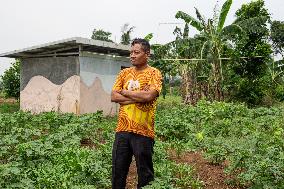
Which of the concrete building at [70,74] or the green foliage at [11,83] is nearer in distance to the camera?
the concrete building at [70,74]

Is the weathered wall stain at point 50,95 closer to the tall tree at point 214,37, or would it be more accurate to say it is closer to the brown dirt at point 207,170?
the tall tree at point 214,37

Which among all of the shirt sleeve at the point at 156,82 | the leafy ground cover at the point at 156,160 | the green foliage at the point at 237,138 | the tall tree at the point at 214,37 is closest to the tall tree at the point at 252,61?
the tall tree at the point at 214,37

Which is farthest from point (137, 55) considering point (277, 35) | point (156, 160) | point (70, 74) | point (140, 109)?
point (277, 35)

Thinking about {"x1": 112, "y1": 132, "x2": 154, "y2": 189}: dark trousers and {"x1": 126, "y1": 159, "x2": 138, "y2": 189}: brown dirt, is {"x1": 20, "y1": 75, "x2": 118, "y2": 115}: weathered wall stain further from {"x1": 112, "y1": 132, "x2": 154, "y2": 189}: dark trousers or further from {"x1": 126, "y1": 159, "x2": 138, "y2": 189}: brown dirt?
{"x1": 112, "y1": 132, "x2": 154, "y2": 189}: dark trousers

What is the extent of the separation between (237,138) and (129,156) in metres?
5.52

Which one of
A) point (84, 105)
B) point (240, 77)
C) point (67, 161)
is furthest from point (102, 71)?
point (67, 161)

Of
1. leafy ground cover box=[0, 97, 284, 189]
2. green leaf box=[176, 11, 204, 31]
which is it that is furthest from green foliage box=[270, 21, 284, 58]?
leafy ground cover box=[0, 97, 284, 189]

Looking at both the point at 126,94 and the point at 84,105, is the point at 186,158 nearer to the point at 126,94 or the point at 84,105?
the point at 126,94

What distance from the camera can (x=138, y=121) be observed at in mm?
4039

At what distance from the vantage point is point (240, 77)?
65.5ft

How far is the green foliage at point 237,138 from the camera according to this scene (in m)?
4.72

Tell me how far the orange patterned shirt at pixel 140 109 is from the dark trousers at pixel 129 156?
7 centimetres

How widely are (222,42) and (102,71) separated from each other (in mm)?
4995

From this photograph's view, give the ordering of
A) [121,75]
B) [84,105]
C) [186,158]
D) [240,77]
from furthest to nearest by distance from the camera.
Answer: [240,77] → [84,105] → [186,158] → [121,75]
